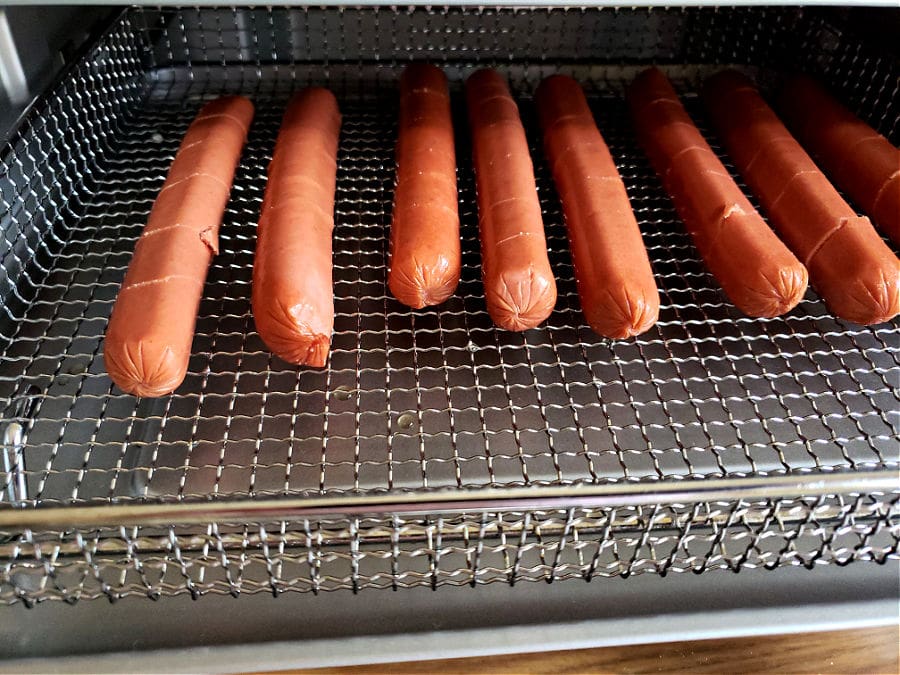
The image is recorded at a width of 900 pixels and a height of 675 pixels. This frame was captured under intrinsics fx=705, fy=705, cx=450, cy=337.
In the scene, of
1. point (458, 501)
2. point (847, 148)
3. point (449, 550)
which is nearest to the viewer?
point (458, 501)

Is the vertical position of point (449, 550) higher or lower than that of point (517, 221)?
lower

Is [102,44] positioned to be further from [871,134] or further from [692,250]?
[871,134]

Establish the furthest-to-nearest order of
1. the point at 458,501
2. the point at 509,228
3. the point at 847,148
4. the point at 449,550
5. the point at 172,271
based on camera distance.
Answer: the point at 847,148
the point at 509,228
the point at 172,271
the point at 449,550
the point at 458,501

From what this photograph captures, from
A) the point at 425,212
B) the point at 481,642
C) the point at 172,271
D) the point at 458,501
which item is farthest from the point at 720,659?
the point at 172,271

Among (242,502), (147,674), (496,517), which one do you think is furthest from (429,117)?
(147,674)

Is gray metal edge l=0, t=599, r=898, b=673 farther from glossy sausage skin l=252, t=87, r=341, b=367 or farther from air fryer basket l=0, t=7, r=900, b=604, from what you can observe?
glossy sausage skin l=252, t=87, r=341, b=367

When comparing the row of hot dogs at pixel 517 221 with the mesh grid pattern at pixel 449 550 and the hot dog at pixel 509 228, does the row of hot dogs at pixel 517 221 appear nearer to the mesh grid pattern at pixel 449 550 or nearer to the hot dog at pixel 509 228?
the hot dog at pixel 509 228

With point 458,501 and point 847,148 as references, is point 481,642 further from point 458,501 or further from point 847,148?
point 847,148
